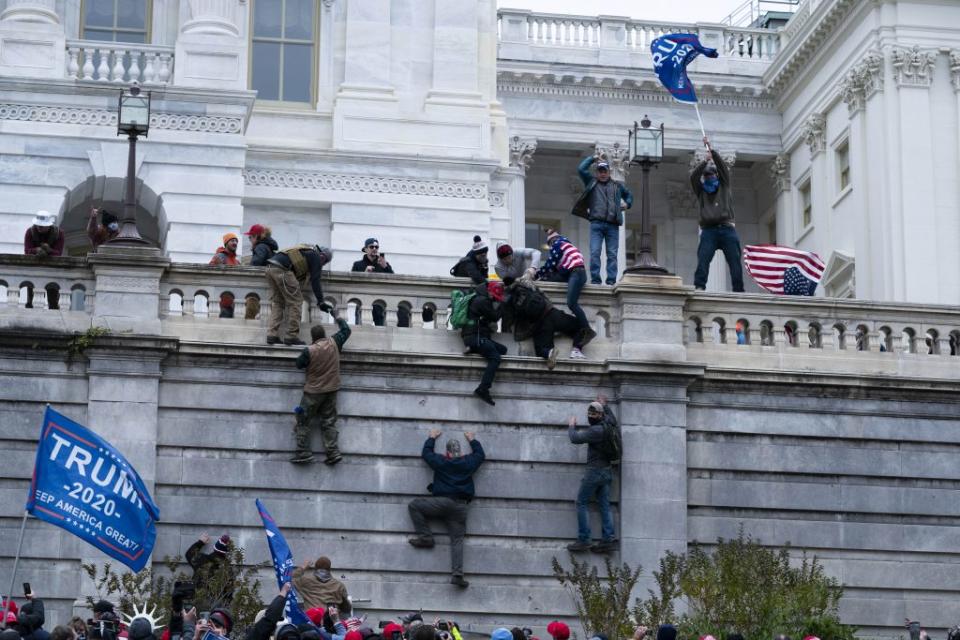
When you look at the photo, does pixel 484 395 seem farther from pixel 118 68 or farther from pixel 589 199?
pixel 118 68

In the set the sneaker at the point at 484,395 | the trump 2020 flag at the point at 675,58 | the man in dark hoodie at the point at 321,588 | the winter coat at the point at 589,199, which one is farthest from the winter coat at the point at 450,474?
the trump 2020 flag at the point at 675,58

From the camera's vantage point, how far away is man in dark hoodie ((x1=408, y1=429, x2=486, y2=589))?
30.3 metres

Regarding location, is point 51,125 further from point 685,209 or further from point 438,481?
point 685,209

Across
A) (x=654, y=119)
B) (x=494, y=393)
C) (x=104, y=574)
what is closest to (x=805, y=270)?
(x=494, y=393)

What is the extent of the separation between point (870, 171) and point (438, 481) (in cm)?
2662

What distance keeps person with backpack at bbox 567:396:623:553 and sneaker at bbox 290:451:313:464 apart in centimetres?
370

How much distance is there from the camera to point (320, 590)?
2794 centimetres

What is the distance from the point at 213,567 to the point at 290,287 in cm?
432

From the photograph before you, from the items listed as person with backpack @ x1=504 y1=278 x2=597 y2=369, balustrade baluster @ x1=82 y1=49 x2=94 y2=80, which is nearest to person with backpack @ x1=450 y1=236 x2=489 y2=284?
person with backpack @ x1=504 y1=278 x2=597 y2=369

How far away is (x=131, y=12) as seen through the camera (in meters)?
43.8

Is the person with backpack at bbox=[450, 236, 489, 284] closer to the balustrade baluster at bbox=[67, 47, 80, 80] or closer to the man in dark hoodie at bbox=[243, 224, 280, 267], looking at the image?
the man in dark hoodie at bbox=[243, 224, 280, 267]

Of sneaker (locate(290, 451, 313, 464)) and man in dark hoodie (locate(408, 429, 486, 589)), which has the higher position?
sneaker (locate(290, 451, 313, 464))

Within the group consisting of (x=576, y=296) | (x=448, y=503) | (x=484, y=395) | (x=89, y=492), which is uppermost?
(x=576, y=296)

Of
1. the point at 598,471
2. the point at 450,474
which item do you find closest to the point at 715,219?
the point at 598,471
